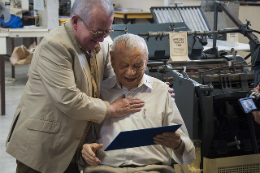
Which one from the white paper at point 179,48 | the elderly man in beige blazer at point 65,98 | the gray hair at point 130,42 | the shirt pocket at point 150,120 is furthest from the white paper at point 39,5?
the shirt pocket at point 150,120

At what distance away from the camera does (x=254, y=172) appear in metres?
2.31

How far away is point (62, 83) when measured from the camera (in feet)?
5.54

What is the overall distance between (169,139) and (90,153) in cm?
41

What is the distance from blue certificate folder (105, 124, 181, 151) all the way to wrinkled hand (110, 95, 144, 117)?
10.5 inches

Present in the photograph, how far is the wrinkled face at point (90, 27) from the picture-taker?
5.45 ft

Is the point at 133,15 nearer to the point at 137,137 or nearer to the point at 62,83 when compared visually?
the point at 62,83

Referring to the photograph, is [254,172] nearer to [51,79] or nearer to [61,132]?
[61,132]

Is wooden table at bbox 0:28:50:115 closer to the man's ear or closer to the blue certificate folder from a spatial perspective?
the man's ear

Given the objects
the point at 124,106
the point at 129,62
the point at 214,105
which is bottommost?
the point at 214,105

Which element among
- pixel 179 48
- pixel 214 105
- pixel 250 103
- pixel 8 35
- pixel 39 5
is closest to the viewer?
pixel 250 103

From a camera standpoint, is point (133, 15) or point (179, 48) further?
point (133, 15)

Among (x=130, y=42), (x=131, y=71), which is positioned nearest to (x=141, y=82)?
(x=131, y=71)

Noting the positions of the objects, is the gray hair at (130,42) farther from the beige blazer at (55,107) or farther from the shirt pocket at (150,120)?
the shirt pocket at (150,120)

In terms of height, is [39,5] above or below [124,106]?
above
